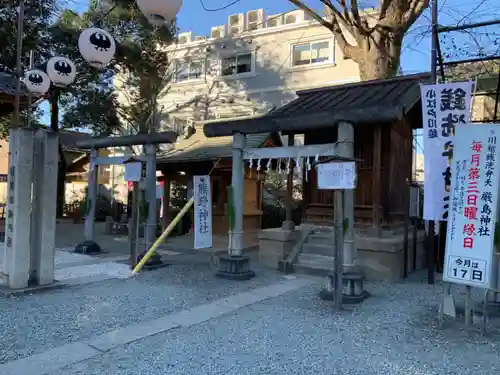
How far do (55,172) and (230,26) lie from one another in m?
18.2

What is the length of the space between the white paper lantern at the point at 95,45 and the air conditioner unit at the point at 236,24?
15.3 m

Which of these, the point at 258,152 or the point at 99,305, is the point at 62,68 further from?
the point at 99,305

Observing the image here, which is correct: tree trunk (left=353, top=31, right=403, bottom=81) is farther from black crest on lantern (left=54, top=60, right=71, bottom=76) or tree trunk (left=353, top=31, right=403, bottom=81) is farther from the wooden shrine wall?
black crest on lantern (left=54, top=60, right=71, bottom=76)

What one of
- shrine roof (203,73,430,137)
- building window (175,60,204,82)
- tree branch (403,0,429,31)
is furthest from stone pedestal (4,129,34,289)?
building window (175,60,204,82)

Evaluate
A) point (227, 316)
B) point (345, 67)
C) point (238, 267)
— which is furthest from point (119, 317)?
point (345, 67)

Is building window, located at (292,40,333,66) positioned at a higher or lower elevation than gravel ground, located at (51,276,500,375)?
higher

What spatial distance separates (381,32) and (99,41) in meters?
7.74

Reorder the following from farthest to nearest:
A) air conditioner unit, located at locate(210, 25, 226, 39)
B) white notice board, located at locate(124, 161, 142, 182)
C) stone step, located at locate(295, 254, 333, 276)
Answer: air conditioner unit, located at locate(210, 25, 226, 39), white notice board, located at locate(124, 161, 142, 182), stone step, located at locate(295, 254, 333, 276)

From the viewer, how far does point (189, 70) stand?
24.4m

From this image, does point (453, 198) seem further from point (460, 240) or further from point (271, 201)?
point (271, 201)

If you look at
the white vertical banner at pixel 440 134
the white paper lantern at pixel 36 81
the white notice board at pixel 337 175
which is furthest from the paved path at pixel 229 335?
the white paper lantern at pixel 36 81

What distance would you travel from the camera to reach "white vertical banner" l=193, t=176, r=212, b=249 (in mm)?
9117

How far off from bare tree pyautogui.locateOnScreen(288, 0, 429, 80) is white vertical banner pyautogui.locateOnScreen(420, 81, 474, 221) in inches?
192

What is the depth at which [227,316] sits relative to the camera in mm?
5988
